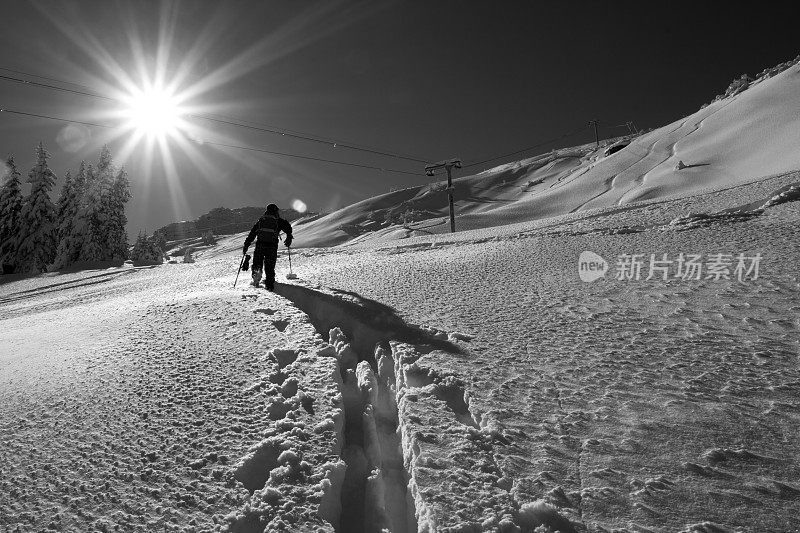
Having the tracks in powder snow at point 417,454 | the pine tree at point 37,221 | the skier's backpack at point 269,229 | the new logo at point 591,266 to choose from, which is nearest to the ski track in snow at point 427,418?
the tracks in powder snow at point 417,454

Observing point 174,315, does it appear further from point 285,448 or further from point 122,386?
point 285,448

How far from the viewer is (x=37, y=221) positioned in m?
30.0

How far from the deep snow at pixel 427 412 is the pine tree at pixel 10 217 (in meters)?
33.5

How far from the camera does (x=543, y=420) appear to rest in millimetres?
2080

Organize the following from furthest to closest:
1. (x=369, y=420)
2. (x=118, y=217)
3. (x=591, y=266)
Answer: (x=118, y=217)
(x=591, y=266)
(x=369, y=420)

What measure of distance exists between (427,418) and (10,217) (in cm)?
3894

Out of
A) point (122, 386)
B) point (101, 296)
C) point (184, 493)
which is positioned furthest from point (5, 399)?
point (101, 296)

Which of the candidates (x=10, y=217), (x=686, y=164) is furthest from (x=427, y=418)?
(x=10, y=217)

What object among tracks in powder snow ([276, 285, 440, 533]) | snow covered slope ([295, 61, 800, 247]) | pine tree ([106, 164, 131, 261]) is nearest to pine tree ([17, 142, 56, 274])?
pine tree ([106, 164, 131, 261])

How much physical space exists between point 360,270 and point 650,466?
5797 mm

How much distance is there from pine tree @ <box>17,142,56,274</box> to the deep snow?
33.2m

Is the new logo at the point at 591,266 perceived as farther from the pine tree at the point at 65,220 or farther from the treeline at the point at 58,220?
the pine tree at the point at 65,220

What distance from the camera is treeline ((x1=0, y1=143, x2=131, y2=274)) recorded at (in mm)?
29594

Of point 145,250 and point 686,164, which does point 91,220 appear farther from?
point 686,164
